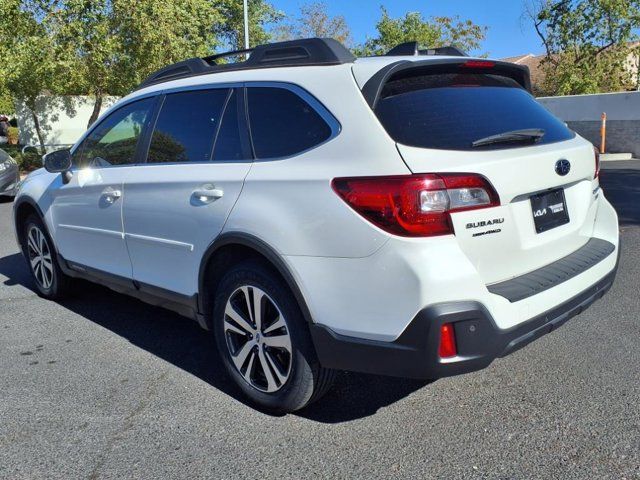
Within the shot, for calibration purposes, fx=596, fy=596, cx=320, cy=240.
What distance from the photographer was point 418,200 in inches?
97.2

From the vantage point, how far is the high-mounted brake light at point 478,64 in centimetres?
307

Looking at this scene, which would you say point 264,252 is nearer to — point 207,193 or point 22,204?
point 207,193

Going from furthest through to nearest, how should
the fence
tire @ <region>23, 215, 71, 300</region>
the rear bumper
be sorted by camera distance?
the fence
tire @ <region>23, 215, 71, 300</region>
the rear bumper

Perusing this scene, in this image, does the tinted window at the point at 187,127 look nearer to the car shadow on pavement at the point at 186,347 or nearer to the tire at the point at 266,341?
the tire at the point at 266,341

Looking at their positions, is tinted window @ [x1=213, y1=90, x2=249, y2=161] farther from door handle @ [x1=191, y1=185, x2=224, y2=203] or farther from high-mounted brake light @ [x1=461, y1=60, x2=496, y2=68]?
high-mounted brake light @ [x1=461, y1=60, x2=496, y2=68]

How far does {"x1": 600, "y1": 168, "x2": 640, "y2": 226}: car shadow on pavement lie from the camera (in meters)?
8.19

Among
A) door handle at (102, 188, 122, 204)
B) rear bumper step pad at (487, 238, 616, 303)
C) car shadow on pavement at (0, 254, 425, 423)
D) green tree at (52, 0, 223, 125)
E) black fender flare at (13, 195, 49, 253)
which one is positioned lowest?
car shadow on pavement at (0, 254, 425, 423)

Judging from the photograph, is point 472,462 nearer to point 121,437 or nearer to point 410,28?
point 121,437

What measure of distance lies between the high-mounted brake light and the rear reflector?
1407 millimetres

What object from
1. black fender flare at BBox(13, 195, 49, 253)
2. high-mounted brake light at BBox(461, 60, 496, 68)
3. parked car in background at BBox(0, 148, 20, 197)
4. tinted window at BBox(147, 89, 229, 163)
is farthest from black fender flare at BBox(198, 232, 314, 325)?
parked car in background at BBox(0, 148, 20, 197)

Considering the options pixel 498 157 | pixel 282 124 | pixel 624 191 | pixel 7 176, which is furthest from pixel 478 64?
pixel 7 176

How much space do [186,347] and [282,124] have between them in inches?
75.4

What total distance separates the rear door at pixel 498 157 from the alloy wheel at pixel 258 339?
105 centimetres

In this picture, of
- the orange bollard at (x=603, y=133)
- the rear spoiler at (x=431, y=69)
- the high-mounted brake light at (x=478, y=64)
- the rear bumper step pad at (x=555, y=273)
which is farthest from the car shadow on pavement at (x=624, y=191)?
the high-mounted brake light at (x=478, y=64)
